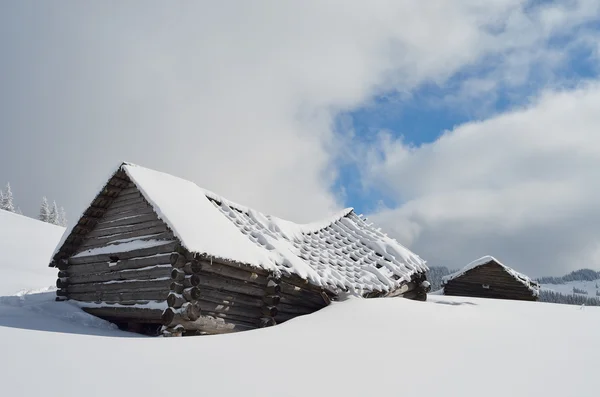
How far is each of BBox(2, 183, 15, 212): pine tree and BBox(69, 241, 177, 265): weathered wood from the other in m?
61.2

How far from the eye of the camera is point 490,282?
3086 cm

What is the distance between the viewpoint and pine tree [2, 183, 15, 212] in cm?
6371

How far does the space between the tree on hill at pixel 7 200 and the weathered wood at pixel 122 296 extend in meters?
61.4

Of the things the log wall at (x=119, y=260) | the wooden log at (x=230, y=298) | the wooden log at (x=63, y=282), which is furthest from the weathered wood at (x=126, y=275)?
the wooden log at (x=230, y=298)

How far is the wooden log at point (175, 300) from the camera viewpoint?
10.2 meters

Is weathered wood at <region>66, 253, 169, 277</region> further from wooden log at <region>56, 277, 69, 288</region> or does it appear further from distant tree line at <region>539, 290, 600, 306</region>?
distant tree line at <region>539, 290, 600, 306</region>

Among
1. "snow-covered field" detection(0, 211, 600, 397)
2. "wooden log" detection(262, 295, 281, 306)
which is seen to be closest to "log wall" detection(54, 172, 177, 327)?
"snow-covered field" detection(0, 211, 600, 397)

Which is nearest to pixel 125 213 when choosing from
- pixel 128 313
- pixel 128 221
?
pixel 128 221

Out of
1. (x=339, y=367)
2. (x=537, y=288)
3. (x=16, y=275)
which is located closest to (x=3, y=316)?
(x=339, y=367)

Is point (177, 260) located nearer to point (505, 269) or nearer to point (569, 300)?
point (505, 269)

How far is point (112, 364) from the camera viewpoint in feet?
20.1

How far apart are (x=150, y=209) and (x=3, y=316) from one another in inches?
167

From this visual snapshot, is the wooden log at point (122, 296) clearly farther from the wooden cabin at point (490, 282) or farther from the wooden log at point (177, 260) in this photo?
the wooden cabin at point (490, 282)

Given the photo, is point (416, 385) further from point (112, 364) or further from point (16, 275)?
point (16, 275)
